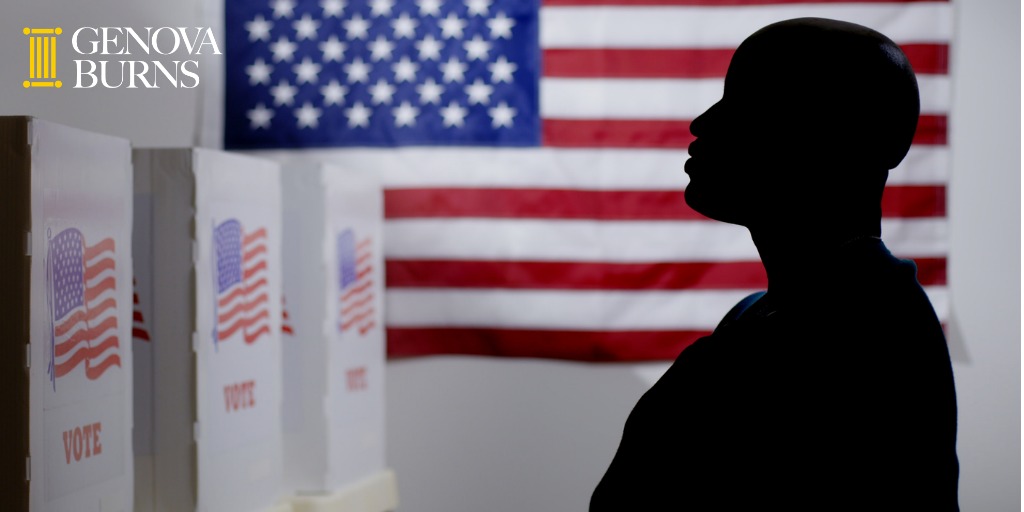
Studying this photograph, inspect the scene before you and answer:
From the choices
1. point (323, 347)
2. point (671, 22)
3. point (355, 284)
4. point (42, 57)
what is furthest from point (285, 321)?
point (671, 22)

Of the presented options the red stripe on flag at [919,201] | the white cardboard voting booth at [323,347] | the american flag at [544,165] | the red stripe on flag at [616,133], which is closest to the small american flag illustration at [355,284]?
the white cardboard voting booth at [323,347]

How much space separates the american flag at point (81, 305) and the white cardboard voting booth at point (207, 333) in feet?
0.51

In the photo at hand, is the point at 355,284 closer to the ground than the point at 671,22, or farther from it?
closer to the ground

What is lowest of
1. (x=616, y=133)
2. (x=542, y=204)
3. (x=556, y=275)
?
(x=556, y=275)

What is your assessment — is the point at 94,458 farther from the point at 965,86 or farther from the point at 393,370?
the point at 965,86

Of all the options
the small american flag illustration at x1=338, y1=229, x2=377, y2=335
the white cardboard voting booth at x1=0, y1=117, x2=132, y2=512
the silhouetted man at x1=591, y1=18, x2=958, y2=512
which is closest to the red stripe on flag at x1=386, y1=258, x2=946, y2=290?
the small american flag illustration at x1=338, y1=229, x2=377, y2=335

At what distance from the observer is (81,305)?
108cm

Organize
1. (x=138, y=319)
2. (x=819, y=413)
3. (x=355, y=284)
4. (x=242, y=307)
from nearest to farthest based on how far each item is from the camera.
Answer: (x=819, y=413) → (x=138, y=319) → (x=242, y=307) → (x=355, y=284)

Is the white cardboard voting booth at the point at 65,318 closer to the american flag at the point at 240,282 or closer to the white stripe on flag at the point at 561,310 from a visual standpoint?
the american flag at the point at 240,282

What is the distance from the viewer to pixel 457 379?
202 cm

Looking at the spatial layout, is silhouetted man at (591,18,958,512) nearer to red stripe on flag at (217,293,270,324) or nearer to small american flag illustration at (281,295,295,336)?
red stripe on flag at (217,293,270,324)

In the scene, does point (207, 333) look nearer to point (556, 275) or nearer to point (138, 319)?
point (138, 319)

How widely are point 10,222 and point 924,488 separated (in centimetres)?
83

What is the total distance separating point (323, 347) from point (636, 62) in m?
0.82
